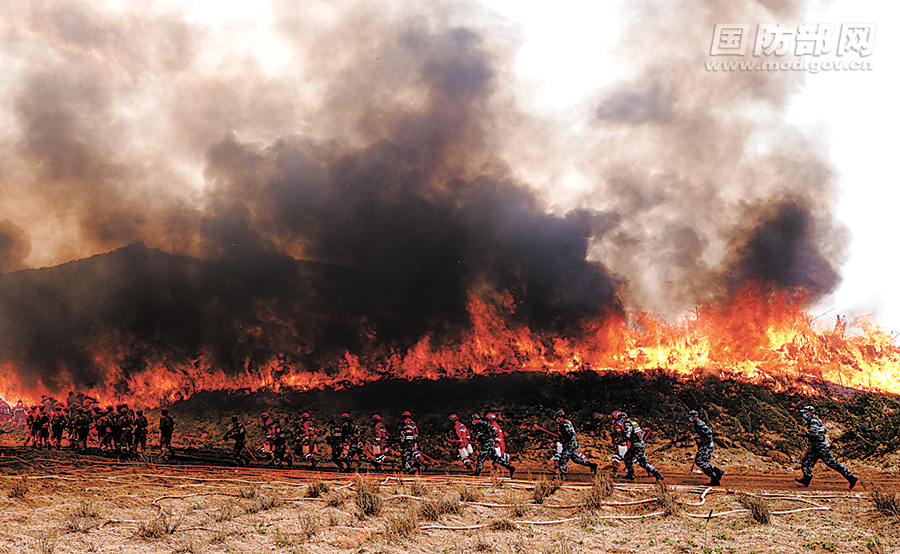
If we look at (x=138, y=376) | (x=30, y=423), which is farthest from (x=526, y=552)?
(x=138, y=376)

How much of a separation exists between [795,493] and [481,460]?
1079 centimetres

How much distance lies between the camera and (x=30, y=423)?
2767cm

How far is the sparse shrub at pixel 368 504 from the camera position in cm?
1346

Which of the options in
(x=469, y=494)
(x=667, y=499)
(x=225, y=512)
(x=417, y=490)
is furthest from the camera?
(x=417, y=490)

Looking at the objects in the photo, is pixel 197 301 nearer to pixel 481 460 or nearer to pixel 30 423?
pixel 30 423

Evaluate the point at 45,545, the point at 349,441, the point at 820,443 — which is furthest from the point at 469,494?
the point at 820,443

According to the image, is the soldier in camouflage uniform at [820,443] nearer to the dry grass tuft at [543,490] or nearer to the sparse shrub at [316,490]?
the dry grass tuft at [543,490]

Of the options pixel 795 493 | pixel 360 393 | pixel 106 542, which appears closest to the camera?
pixel 106 542

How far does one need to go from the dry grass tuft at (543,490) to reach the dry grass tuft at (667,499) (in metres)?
3.20

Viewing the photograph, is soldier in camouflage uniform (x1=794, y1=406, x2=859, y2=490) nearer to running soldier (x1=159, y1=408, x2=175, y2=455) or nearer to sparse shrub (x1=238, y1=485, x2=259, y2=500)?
sparse shrub (x1=238, y1=485, x2=259, y2=500)

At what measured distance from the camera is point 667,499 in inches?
536

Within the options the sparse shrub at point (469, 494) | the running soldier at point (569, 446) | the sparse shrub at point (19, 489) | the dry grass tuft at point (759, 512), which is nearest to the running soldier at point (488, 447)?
the running soldier at point (569, 446)

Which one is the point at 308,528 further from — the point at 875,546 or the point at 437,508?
the point at 875,546

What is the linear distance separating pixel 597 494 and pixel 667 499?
1.99m
